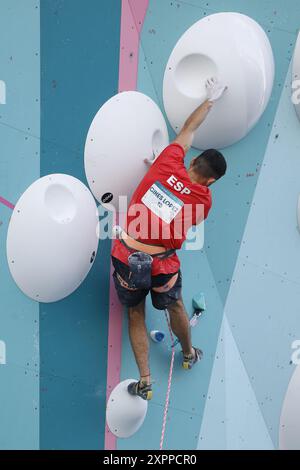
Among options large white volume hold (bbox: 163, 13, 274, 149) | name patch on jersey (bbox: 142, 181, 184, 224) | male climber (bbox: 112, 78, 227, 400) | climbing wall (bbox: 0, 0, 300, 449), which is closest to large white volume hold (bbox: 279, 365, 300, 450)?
climbing wall (bbox: 0, 0, 300, 449)

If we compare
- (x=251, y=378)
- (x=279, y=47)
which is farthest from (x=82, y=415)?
(x=279, y=47)

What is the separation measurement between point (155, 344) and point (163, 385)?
0.19 m

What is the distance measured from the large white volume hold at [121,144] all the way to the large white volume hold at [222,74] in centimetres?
15

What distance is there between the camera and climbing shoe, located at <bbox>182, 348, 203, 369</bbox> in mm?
3120

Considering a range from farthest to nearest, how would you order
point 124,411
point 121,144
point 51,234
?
1. point 124,411
2. point 121,144
3. point 51,234

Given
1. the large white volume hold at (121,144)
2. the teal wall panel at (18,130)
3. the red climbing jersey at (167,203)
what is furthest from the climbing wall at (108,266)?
the red climbing jersey at (167,203)

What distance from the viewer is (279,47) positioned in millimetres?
3064

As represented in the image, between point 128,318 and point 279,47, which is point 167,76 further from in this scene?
point 128,318

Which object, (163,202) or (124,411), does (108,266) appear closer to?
(163,202)

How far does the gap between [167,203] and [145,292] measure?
41 cm

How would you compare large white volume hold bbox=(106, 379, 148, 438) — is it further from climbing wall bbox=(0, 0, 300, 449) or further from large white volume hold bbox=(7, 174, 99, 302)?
large white volume hold bbox=(7, 174, 99, 302)

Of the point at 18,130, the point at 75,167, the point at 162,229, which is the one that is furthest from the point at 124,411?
the point at 18,130

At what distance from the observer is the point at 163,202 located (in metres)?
2.76

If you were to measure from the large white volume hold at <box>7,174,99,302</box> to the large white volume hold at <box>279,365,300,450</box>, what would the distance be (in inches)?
41.1
